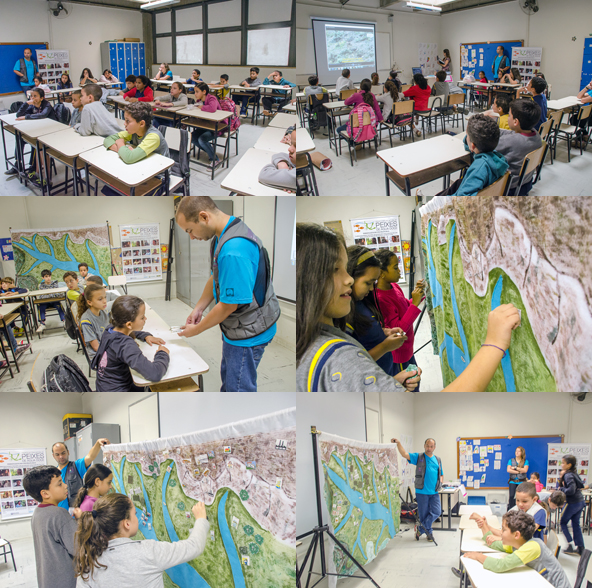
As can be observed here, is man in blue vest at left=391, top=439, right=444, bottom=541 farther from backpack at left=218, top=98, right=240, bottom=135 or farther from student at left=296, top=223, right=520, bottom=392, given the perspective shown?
backpack at left=218, top=98, right=240, bottom=135

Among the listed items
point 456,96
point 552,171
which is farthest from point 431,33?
point 552,171

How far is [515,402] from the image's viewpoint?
7.59ft

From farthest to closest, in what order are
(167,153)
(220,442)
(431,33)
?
1. (167,153)
2. (220,442)
3. (431,33)

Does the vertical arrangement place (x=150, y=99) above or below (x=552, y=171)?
above

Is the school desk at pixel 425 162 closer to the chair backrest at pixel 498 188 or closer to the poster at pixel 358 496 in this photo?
the chair backrest at pixel 498 188

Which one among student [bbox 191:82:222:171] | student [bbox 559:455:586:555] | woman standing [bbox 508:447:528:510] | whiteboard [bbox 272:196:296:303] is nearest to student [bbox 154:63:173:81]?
student [bbox 191:82:222:171]

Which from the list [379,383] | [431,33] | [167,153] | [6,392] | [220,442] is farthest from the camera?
[167,153]

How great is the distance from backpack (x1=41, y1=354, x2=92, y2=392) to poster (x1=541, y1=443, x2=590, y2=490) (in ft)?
8.63

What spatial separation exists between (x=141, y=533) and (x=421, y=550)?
1.74m

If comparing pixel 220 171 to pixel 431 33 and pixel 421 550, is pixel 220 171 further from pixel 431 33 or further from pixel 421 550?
pixel 421 550

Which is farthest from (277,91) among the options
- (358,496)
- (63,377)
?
(358,496)

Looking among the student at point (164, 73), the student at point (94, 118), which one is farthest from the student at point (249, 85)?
the student at point (94, 118)

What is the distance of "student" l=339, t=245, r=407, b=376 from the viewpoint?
2.17 meters

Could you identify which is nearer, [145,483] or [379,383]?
[379,383]
